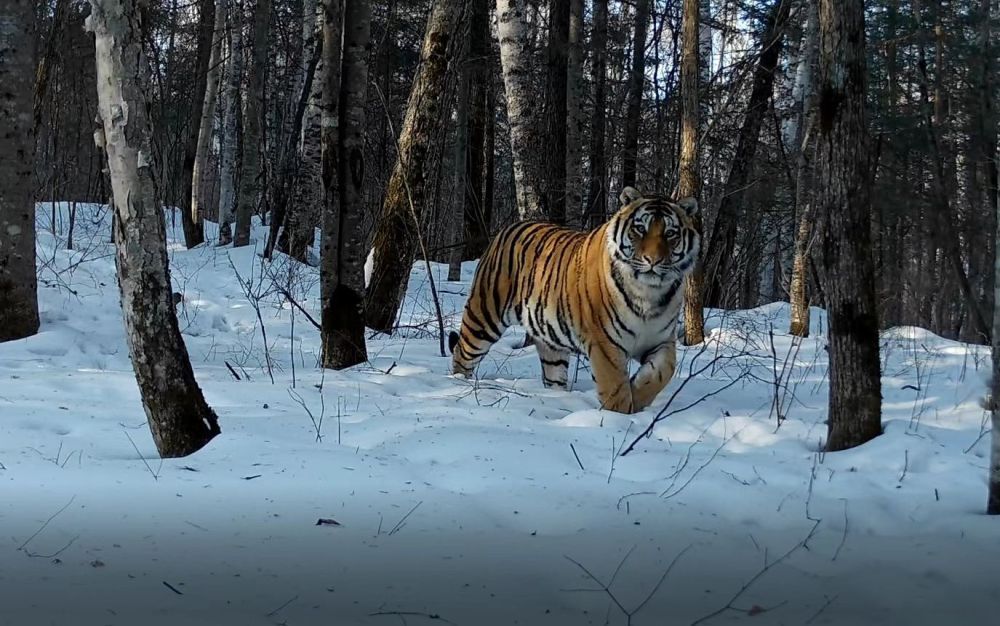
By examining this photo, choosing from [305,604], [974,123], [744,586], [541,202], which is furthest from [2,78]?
[974,123]

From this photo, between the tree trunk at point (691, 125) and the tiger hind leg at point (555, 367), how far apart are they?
176 cm

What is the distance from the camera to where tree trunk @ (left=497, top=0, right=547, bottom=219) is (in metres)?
7.79

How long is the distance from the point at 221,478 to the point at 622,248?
3.03 meters

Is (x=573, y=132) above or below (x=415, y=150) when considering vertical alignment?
above

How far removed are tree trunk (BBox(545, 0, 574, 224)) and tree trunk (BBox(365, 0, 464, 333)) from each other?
3.74 m

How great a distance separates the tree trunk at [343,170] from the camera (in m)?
5.82

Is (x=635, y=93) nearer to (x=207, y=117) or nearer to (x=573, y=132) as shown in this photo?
(x=573, y=132)

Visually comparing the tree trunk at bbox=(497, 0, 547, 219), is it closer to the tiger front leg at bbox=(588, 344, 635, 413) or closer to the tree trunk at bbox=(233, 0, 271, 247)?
the tiger front leg at bbox=(588, 344, 635, 413)

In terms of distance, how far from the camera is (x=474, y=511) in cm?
319

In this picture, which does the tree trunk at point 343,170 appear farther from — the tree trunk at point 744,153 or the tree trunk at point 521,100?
the tree trunk at point 744,153

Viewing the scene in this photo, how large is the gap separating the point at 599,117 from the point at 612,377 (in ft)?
30.9

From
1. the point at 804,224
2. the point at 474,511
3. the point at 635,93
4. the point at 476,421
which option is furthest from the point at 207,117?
the point at 474,511

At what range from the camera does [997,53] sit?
1619 cm

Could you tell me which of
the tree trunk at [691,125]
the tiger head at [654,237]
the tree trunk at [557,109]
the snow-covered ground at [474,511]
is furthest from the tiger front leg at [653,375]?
the tree trunk at [557,109]
